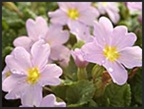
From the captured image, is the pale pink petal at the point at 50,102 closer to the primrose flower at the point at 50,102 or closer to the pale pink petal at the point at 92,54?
the primrose flower at the point at 50,102

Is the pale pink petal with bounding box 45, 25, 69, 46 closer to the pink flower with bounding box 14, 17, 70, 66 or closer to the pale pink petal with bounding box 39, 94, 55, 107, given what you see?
the pink flower with bounding box 14, 17, 70, 66

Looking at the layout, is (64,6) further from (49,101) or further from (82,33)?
(49,101)

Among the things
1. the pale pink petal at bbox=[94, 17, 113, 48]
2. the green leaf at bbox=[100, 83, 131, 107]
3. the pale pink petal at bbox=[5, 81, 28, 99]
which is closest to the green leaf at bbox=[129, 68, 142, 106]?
the green leaf at bbox=[100, 83, 131, 107]

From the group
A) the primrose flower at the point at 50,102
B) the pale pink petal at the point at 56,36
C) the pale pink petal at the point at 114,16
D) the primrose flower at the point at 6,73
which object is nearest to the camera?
the primrose flower at the point at 50,102

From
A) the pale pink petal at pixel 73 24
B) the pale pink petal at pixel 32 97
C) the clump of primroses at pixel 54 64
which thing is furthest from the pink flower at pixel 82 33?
the pale pink petal at pixel 32 97

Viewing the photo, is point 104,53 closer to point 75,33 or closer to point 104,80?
point 104,80

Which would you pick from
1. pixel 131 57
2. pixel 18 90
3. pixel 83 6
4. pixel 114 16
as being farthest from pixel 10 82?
pixel 114 16

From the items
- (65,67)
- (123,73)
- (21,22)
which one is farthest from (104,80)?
(21,22)
